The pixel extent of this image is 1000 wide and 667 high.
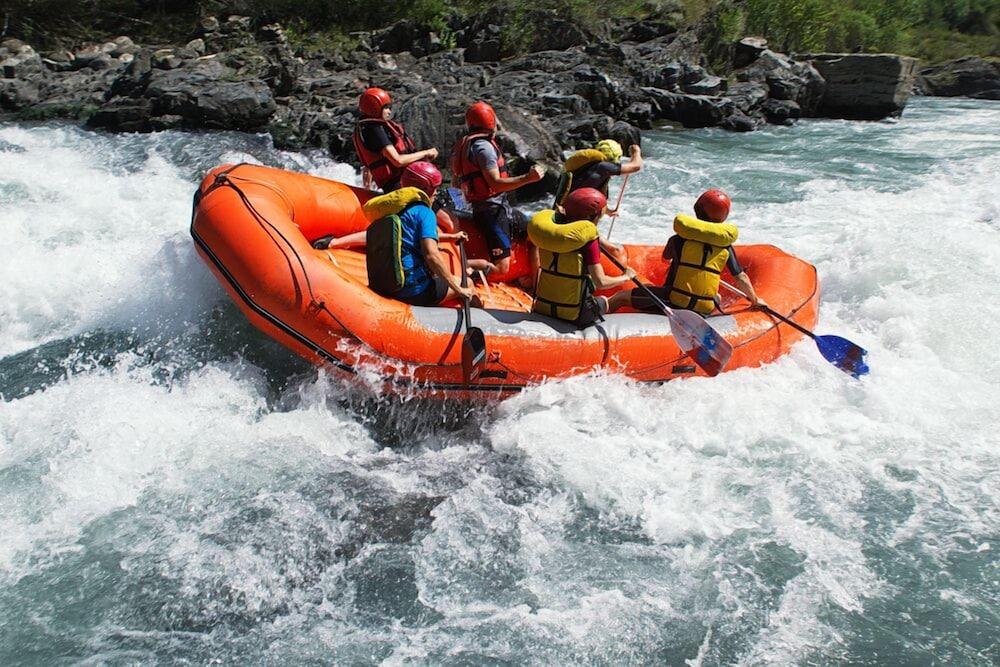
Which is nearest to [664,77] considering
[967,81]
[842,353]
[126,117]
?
[126,117]

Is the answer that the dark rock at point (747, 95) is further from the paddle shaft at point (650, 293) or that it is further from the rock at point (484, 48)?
the paddle shaft at point (650, 293)

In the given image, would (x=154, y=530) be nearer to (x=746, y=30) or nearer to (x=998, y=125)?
(x=998, y=125)

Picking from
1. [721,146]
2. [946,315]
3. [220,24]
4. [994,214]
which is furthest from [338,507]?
[220,24]

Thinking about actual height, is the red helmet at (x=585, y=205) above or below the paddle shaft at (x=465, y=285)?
above

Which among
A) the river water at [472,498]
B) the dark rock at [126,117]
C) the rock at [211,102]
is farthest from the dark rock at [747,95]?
the dark rock at [126,117]

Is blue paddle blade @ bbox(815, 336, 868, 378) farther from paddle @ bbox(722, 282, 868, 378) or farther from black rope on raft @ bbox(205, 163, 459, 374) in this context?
black rope on raft @ bbox(205, 163, 459, 374)

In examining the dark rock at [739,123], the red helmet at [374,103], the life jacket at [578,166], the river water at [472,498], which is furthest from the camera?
the dark rock at [739,123]

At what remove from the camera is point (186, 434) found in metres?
4.73

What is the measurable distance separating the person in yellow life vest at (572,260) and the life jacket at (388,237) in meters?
0.74

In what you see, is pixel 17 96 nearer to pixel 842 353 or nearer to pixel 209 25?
pixel 209 25

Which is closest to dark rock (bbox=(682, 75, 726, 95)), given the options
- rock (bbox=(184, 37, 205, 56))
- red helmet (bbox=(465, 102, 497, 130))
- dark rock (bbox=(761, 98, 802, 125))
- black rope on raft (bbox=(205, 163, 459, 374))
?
dark rock (bbox=(761, 98, 802, 125))

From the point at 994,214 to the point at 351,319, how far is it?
7.92m

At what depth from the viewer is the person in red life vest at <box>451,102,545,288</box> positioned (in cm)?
562

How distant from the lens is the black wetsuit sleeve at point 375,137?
6.01 m
